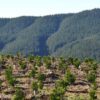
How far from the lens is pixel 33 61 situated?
126625 mm

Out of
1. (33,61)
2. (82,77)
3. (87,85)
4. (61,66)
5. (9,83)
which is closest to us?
(9,83)

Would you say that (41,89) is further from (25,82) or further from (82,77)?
(82,77)

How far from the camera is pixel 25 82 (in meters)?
85.5

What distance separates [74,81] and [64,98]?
18918 millimetres

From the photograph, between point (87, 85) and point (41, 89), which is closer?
point (41, 89)

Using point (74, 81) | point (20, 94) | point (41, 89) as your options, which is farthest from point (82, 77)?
point (20, 94)

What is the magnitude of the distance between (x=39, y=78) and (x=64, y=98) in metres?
16.1

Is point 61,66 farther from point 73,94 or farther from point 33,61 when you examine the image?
point 73,94

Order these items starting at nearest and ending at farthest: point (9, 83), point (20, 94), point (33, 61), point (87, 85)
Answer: point (20, 94) < point (9, 83) < point (87, 85) < point (33, 61)

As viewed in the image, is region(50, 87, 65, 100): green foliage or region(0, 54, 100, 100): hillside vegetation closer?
region(50, 87, 65, 100): green foliage

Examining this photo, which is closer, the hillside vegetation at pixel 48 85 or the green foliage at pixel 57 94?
the green foliage at pixel 57 94

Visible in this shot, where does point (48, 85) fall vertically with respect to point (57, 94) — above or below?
above

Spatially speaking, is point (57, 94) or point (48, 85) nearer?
point (57, 94)

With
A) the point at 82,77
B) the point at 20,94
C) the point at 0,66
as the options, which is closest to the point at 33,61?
the point at 0,66
